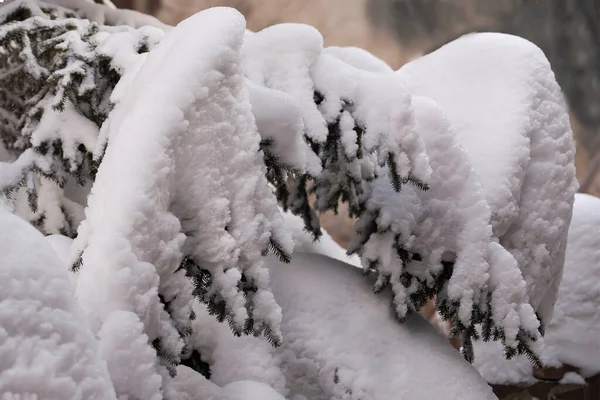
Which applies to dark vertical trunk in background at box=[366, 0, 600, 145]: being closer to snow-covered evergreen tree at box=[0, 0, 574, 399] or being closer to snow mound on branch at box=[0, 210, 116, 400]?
snow-covered evergreen tree at box=[0, 0, 574, 399]

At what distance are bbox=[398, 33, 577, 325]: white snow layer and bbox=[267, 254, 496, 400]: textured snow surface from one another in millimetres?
462

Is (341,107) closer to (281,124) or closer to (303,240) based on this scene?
(281,124)

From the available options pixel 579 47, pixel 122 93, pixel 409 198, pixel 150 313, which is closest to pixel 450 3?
pixel 579 47

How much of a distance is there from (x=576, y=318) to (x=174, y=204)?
3.29 metres

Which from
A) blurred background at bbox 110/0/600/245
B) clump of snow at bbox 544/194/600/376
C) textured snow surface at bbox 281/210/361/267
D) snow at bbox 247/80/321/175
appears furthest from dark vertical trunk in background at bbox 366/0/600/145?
snow at bbox 247/80/321/175

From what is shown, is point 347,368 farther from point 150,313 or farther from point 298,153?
point 150,313

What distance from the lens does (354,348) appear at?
1942 mm

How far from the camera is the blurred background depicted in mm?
7609

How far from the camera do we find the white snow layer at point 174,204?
46.5 inches

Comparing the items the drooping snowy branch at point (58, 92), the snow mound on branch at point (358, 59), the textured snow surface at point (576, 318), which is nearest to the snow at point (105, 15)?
the drooping snowy branch at point (58, 92)

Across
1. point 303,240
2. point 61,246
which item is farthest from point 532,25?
point 61,246

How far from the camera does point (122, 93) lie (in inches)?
66.5

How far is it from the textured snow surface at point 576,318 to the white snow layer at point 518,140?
5.10ft

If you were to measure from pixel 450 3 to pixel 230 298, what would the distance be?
697cm
